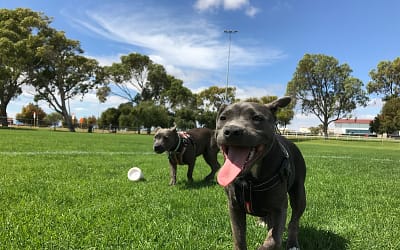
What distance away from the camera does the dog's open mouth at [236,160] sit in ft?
9.58

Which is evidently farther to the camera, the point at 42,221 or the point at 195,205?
the point at 195,205

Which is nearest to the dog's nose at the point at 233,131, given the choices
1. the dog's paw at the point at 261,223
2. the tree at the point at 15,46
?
the dog's paw at the point at 261,223

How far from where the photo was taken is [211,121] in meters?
77.1

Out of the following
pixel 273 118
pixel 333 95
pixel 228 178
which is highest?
pixel 333 95

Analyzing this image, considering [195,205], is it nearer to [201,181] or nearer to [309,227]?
[309,227]

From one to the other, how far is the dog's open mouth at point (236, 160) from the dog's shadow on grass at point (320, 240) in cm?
162

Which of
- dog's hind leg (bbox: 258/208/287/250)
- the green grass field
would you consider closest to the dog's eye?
dog's hind leg (bbox: 258/208/287/250)

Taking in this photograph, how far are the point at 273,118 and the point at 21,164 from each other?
9.05m

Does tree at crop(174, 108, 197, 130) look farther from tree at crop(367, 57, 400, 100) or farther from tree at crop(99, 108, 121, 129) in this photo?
tree at crop(367, 57, 400, 100)

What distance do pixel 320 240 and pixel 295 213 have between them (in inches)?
19.3

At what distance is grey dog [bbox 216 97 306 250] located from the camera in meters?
2.99

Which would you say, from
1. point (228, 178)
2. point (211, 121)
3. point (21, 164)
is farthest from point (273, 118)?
point (211, 121)

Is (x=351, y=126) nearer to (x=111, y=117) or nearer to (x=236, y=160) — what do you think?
(x=111, y=117)

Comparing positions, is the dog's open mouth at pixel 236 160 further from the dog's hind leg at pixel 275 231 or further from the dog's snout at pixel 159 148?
the dog's snout at pixel 159 148
